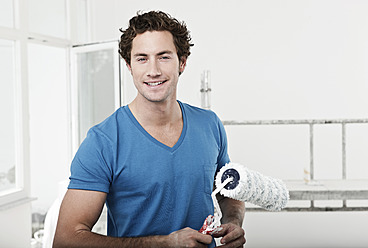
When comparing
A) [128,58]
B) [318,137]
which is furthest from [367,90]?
[128,58]

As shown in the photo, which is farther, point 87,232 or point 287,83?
point 287,83

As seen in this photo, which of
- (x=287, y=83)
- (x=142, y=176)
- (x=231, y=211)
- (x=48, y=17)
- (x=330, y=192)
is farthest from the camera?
(x=287, y=83)

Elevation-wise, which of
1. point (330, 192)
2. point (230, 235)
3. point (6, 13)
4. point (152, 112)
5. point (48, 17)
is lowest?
point (330, 192)

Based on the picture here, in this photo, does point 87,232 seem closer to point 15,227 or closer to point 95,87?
point 15,227

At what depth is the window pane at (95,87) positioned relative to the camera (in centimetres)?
382

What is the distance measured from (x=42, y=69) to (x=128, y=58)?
3746 mm

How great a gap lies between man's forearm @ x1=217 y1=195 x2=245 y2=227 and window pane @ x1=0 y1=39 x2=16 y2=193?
221 centimetres

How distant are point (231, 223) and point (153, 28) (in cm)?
55

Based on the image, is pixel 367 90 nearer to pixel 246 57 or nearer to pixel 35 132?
pixel 246 57

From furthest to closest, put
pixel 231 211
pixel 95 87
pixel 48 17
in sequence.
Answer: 1. pixel 95 87
2. pixel 48 17
3. pixel 231 211

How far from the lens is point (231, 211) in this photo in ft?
4.19

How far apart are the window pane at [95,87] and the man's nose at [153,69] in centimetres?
272

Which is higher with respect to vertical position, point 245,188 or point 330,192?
point 245,188

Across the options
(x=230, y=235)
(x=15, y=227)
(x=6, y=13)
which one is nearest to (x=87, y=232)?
(x=230, y=235)
